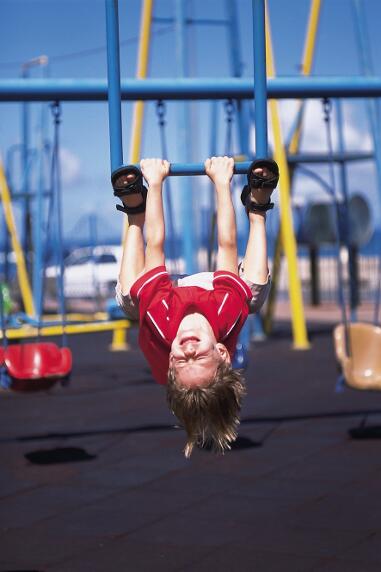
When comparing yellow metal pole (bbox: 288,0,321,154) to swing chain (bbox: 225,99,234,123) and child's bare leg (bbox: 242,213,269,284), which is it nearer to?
swing chain (bbox: 225,99,234,123)

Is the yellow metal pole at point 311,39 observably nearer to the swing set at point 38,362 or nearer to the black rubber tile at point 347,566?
the swing set at point 38,362

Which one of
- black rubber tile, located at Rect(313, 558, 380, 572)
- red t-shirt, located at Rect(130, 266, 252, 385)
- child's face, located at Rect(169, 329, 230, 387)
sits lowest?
black rubber tile, located at Rect(313, 558, 380, 572)

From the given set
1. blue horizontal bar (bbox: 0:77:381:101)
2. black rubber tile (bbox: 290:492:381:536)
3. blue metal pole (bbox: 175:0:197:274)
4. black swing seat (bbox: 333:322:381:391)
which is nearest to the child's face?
black rubber tile (bbox: 290:492:381:536)

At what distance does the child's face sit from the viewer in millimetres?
3051

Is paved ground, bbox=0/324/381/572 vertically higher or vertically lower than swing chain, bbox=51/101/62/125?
lower

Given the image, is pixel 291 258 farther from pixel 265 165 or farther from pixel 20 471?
pixel 265 165

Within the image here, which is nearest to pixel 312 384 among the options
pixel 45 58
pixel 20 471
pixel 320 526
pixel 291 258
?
pixel 291 258

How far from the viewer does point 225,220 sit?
3.30 m

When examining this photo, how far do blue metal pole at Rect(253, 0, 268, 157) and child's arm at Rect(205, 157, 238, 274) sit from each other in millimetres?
152

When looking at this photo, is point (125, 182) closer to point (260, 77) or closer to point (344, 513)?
point (260, 77)

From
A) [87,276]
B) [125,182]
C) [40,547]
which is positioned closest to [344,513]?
[40,547]

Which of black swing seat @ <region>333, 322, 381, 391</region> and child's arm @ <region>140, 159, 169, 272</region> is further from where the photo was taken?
black swing seat @ <region>333, 322, 381, 391</region>

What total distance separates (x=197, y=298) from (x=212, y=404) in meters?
0.34

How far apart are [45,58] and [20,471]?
1071cm
